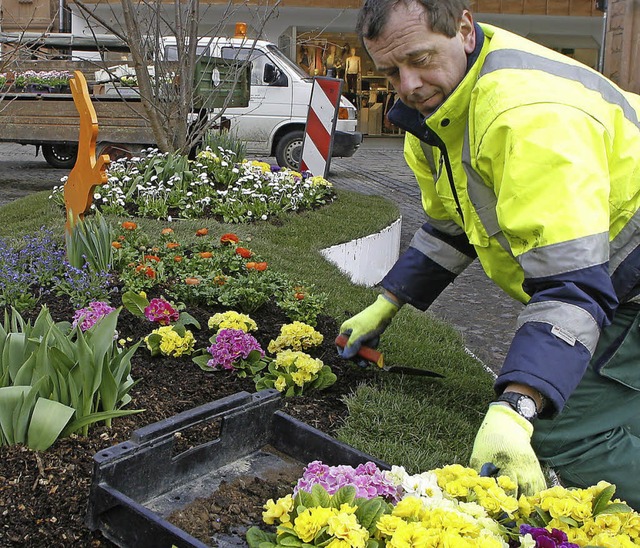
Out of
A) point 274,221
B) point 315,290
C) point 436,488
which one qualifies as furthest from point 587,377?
point 274,221

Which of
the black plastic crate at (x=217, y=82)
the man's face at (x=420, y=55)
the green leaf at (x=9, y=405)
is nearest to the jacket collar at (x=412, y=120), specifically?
the man's face at (x=420, y=55)

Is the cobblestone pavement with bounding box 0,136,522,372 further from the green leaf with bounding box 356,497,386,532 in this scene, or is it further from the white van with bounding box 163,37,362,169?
the green leaf with bounding box 356,497,386,532

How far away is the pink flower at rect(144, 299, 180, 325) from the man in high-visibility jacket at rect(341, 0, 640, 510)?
4.75 feet

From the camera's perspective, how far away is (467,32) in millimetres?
2492

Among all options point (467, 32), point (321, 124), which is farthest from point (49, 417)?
point (321, 124)

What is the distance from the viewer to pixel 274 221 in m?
7.36

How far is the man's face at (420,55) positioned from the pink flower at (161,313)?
180 cm

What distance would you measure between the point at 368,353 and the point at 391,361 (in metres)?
0.55

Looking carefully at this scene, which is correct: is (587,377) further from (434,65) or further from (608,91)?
(434,65)

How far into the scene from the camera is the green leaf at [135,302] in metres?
4.09

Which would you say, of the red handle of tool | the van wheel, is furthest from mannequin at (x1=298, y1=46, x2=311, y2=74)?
the red handle of tool

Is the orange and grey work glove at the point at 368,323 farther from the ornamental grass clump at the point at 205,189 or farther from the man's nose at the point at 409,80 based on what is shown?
the ornamental grass clump at the point at 205,189

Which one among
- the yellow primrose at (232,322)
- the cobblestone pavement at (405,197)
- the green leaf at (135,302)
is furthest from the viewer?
the cobblestone pavement at (405,197)

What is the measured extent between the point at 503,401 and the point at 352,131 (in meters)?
12.3
